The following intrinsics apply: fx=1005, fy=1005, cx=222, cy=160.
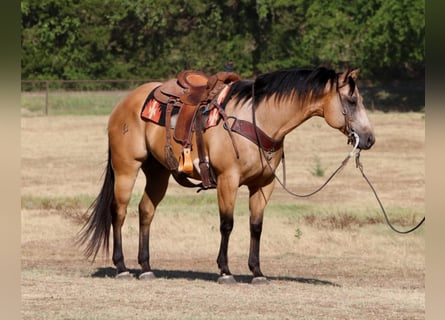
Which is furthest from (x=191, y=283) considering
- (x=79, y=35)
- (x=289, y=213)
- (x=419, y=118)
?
(x=79, y=35)

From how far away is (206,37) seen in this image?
45.4 meters

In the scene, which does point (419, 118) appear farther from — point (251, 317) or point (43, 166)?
point (251, 317)

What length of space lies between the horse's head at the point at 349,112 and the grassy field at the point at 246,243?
1.43 meters

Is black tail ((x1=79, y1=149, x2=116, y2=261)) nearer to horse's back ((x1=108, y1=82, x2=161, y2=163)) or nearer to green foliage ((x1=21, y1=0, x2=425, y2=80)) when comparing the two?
horse's back ((x1=108, y1=82, x2=161, y2=163))

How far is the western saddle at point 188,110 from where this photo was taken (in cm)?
978

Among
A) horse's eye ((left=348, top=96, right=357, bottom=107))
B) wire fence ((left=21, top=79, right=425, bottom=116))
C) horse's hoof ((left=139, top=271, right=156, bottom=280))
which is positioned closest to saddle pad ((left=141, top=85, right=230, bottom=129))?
horse's eye ((left=348, top=96, right=357, bottom=107))

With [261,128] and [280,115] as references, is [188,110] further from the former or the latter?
[280,115]

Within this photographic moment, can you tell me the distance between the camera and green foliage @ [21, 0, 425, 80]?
43.6 m

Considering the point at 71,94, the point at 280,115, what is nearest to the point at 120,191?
the point at 280,115

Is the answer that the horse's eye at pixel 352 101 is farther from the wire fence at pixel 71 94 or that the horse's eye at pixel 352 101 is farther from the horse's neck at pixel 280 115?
the wire fence at pixel 71 94

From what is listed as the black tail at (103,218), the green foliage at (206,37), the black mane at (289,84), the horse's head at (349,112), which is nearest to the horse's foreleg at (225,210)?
the black mane at (289,84)

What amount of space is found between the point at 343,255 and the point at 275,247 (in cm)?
117

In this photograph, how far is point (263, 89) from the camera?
381 inches

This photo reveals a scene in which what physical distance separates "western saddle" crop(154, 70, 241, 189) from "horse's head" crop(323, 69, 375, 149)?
3.64ft
